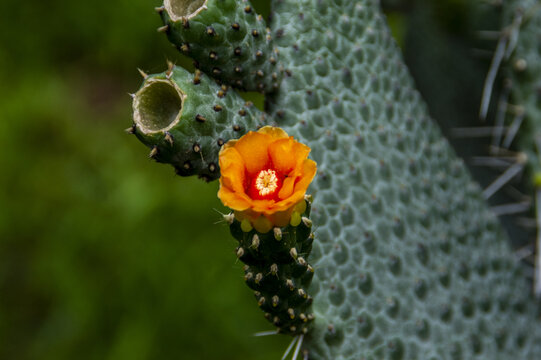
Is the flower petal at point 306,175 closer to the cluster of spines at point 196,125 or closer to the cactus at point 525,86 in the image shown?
the cluster of spines at point 196,125

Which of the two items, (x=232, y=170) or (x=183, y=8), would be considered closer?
(x=232, y=170)

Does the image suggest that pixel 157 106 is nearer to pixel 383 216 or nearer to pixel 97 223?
pixel 383 216

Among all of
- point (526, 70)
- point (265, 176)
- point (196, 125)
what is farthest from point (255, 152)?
point (526, 70)

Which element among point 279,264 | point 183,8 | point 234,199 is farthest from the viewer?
point 183,8

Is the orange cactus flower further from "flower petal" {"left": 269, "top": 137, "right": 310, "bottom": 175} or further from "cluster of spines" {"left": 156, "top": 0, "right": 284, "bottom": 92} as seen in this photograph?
"cluster of spines" {"left": 156, "top": 0, "right": 284, "bottom": 92}

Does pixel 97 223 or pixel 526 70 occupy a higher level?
pixel 526 70

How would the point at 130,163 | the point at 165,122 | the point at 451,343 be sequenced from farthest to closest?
the point at 130,163
the point at 451,343
the point at 165,122

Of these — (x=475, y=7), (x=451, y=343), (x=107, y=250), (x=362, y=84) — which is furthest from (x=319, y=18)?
(x=107, y=250)

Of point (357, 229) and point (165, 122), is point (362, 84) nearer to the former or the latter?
point (357, 229)
